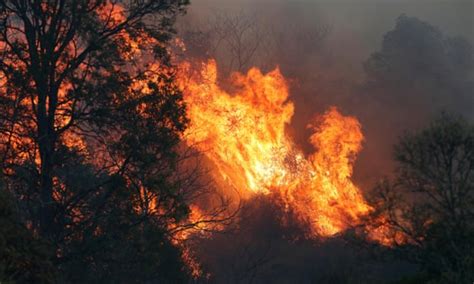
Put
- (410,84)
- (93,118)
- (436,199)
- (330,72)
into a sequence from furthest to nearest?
(330,72) → (410,84) → (436,199) → (93,118)

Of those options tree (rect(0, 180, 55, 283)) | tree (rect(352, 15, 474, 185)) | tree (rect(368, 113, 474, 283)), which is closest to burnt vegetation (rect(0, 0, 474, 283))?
tree (rect(368, 113, 474, 283))

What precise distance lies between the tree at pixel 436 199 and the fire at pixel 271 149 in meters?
23.2

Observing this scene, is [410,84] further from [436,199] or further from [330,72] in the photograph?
[436,199]

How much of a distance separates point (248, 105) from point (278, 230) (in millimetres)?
11174

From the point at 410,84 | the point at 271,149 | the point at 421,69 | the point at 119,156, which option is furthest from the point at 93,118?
the point at 421,69

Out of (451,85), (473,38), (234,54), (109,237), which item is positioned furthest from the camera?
(473,38)

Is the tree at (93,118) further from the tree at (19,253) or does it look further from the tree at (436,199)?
the tree at (436,199)

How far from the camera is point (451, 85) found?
6212 cm

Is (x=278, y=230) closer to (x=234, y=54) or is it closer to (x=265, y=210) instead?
(x=265, y=210)

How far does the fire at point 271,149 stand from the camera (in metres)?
43.0

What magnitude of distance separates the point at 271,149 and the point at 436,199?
27.7 m

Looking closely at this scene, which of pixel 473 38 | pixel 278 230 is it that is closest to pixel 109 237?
pixel 278 230

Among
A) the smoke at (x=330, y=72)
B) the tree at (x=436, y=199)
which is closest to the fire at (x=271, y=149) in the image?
the smoke at (x=330, y=72)

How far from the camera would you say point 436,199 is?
17344 mm
